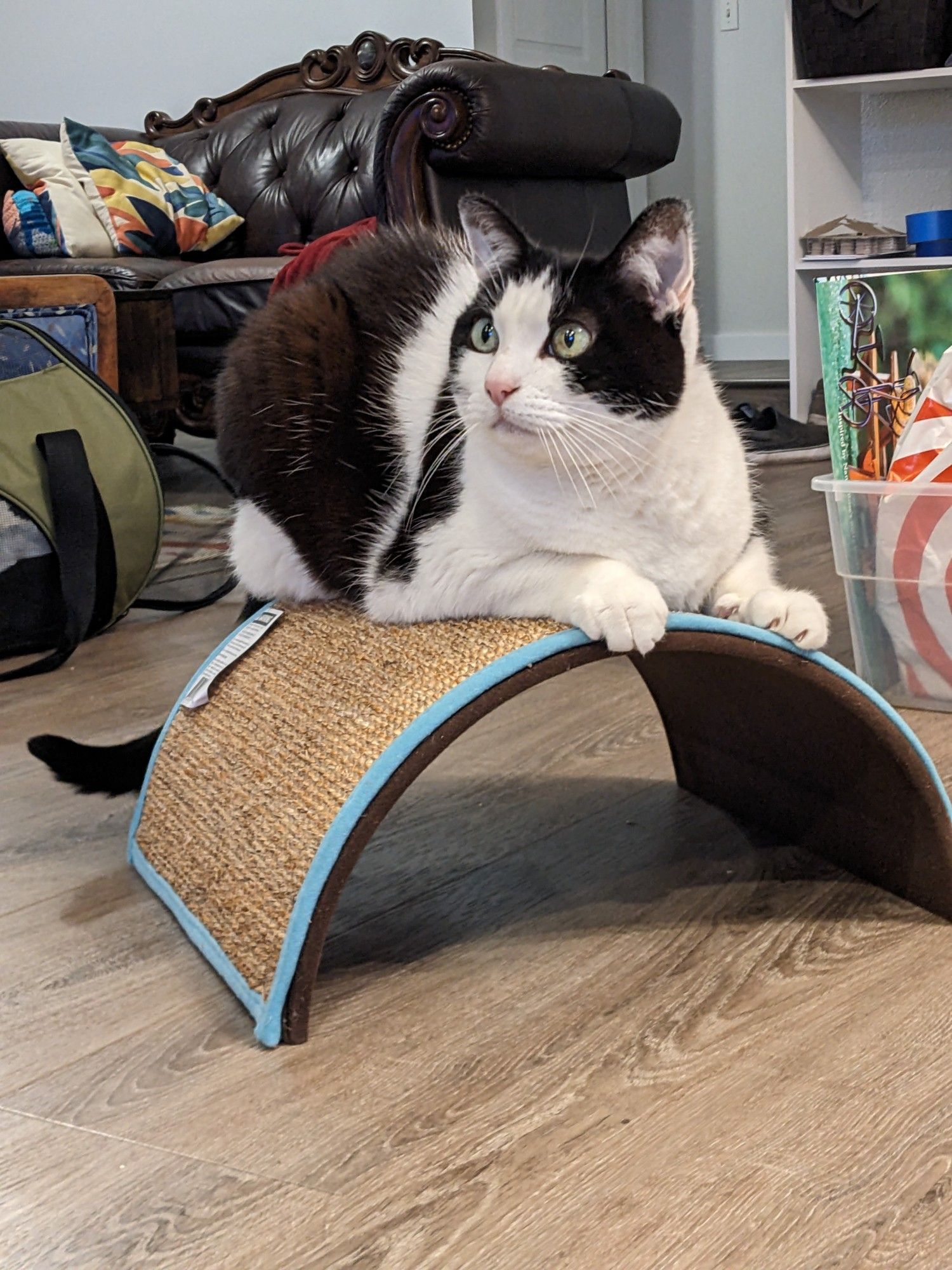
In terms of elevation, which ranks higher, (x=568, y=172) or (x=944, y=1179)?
(x=568, y=172)

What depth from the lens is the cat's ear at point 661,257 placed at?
0.96 meters

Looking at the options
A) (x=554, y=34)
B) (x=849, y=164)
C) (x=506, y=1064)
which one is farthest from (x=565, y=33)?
(x=506, y=1064)

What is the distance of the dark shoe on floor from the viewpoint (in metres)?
3.25

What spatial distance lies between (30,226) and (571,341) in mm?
3029

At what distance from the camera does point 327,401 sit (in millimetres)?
1213

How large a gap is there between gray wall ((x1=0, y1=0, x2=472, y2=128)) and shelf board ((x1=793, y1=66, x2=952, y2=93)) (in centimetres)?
175

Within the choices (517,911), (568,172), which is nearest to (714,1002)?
(517,911)

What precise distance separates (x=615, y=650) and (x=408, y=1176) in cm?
38

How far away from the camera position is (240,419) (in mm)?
1281

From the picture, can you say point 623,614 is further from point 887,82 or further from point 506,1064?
point 887,82

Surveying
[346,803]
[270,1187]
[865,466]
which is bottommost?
[270,1187]

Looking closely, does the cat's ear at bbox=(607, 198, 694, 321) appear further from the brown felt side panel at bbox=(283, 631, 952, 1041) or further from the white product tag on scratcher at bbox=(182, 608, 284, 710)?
the white product tag on scratcher at bbox=(182, 608, 284, 710)

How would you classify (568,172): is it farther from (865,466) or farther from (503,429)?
(503,429)

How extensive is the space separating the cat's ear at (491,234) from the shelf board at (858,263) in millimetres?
2425
